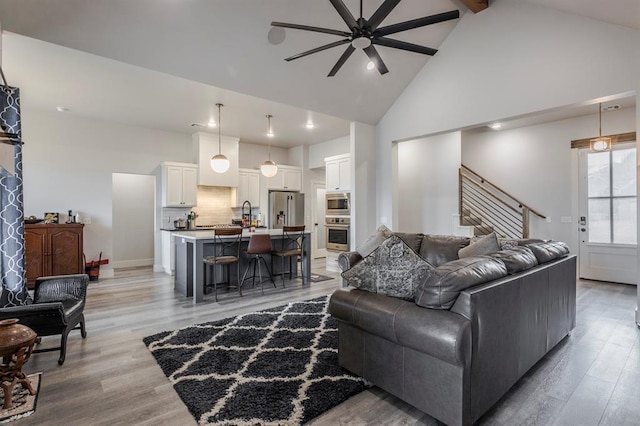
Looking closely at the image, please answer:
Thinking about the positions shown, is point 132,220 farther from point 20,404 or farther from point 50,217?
point 20,404

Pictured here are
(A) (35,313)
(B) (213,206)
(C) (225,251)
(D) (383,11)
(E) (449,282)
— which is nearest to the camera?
(E) (449,282)

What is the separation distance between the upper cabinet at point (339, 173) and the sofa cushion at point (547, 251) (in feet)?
13.2

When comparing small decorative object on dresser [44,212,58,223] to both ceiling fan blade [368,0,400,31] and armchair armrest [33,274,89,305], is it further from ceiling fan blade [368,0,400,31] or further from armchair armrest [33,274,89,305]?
ceiling fan blade [368,0,400,31]

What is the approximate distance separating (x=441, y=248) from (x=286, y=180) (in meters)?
5.23

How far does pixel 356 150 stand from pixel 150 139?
14.5ft

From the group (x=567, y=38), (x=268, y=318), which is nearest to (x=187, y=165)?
(x=268, y=318)

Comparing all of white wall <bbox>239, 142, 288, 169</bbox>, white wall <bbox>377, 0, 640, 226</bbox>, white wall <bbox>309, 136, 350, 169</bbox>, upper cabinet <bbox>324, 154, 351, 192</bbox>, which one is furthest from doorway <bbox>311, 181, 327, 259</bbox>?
white wall <bbox>377, 0, 640, 226</bbox>

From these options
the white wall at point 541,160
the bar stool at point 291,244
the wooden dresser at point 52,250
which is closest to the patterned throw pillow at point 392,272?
the bar stool at point 291,244

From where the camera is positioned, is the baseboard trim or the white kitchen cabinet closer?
the baseboard trim

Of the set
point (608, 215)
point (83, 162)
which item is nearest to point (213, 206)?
point (83, 162)

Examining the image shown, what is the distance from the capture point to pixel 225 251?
5023mm

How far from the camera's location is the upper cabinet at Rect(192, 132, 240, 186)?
689 cm

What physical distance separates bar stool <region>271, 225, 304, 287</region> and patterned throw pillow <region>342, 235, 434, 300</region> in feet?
10.2

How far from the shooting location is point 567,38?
3783mm
